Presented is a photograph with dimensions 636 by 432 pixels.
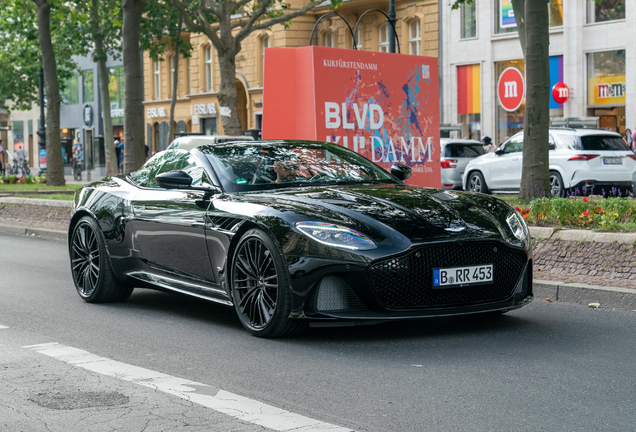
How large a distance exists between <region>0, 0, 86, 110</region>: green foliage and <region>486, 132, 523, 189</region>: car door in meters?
12.4

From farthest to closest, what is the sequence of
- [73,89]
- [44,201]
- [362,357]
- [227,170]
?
[73,89] < [44,201] < [227,170] < [362,357]

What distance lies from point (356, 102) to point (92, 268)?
6943 millimetres

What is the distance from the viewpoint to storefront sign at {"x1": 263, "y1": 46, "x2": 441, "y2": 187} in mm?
13953

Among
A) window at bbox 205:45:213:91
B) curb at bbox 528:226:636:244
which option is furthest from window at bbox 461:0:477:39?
curb at bbox 528:226:636:244

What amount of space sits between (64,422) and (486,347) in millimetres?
2713

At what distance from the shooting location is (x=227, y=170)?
7.20m

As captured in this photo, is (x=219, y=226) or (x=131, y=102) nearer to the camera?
(x=219, y=226)

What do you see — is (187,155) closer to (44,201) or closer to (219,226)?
(219,226)

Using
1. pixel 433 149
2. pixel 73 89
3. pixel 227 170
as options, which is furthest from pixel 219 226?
pixel 73 89

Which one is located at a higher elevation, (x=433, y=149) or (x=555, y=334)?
(x=433, y=149)

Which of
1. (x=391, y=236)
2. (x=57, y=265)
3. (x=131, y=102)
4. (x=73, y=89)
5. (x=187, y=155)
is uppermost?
(x=73, y=89)

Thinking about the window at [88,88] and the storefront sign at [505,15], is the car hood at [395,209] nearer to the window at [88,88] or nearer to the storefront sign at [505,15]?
the storefront sign at [505,15]

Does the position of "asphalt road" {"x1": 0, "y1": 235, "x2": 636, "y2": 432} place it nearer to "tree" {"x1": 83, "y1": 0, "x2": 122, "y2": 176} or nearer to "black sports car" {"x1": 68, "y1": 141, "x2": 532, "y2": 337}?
"black sports car" {"x1": 68, "y1": 141, "x2": 532, "y2": 337}

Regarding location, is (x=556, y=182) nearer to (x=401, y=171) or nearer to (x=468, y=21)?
(x=401, y=171)
